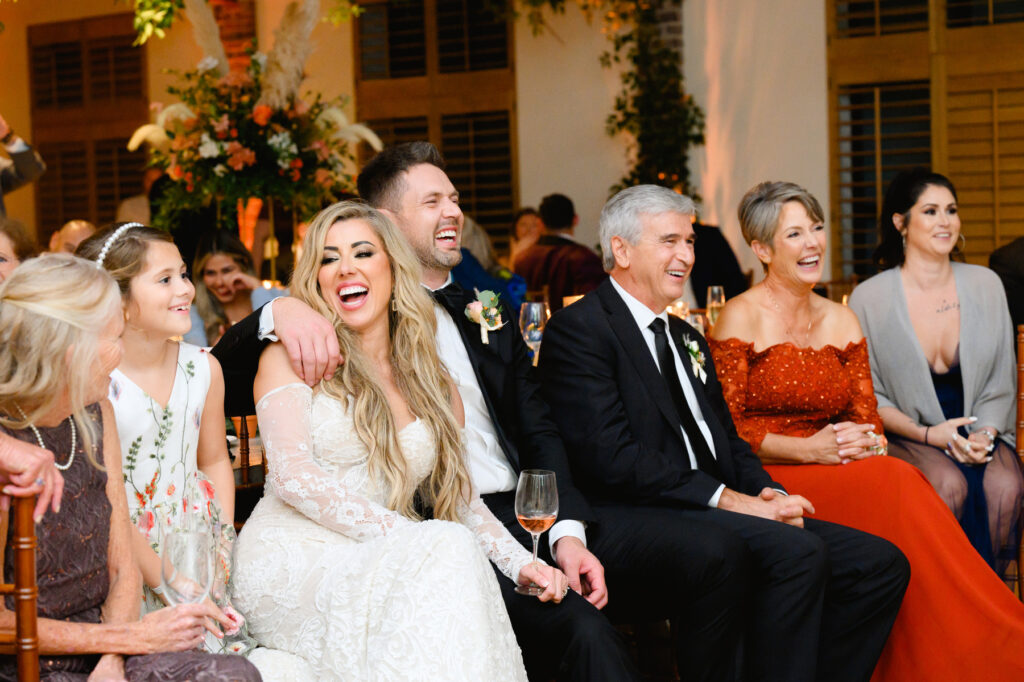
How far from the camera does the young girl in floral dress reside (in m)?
2.52

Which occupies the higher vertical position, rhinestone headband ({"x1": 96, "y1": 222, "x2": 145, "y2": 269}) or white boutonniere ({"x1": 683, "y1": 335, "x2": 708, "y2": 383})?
rhinestone headband ({"x1": 96, "y1": 222, "x2": 145, "y2": 269})

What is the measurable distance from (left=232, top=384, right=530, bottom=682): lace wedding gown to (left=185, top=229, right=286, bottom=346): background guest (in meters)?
2.39

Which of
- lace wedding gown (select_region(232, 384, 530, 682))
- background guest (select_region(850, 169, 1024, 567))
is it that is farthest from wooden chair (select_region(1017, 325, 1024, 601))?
lace wedding gown (select_region(232, 384, 530, 682))

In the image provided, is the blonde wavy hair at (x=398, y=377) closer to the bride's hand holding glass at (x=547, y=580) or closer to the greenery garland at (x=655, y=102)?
the bride's hand holding glass at (x=547, y=580)

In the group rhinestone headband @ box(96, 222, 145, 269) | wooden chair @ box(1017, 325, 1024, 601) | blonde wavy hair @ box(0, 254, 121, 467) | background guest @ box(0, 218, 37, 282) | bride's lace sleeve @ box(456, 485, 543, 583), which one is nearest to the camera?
blonde wavy hair @ box(0, 254, 121, 467)

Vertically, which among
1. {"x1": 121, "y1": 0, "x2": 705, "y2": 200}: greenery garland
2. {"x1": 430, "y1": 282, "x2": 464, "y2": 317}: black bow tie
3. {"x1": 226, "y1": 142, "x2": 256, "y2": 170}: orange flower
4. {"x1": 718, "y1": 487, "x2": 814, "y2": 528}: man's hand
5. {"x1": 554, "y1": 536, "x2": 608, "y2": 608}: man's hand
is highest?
{"x1": 121, "y1": 0, "x2": 705, "y2": 200}: greenery garland

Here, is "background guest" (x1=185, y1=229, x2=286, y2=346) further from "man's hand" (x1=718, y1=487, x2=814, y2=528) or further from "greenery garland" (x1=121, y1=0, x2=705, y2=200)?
"greenery garland" (x1=121, y1=0, x2=705, y2=200)

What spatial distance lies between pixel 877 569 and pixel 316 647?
64.4 inches

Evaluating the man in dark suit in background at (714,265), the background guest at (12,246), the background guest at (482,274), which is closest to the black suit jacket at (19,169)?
the background guest at (12,246)

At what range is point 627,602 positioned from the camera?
119 inches

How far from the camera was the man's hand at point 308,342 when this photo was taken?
8.62 feet

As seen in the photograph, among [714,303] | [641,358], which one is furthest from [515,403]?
[714,303]

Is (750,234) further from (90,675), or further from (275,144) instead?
(90,675)

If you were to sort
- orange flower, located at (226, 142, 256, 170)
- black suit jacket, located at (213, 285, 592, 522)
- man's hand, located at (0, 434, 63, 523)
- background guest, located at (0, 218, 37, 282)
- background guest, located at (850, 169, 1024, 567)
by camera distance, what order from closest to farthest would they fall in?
man's hand, located at (0, 434, 63, 523) < black suit jacket, located at (213, 285, 592, 522) < background guest, located at (0, 218, 37, 282) < background guest, located at (850, 169, 1024, 567) < orange flower, located at (226, 142, 256, 170)
